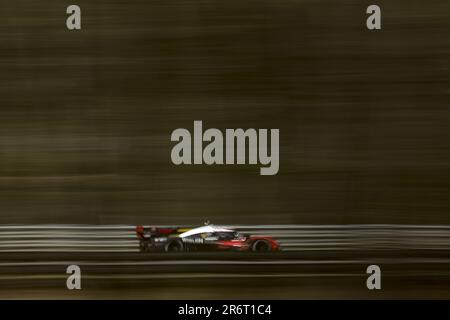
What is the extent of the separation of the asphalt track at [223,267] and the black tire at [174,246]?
39mm

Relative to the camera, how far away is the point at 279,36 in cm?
316

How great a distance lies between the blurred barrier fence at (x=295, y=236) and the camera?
10.2 ft

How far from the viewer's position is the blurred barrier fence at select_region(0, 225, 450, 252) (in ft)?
10.2

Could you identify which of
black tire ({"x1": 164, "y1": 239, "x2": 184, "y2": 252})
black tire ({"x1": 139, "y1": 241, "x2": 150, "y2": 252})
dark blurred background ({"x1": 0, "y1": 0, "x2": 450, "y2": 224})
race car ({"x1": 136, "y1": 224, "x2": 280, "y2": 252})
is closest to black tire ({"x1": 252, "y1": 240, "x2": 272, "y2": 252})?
race car ({"x1": 136, "y1": 224, "x2": 280, "y2": 252})

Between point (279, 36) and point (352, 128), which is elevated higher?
point (279, 36)

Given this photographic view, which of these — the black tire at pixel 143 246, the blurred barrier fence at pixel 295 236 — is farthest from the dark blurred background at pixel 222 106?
the black tire at pixel 143 246

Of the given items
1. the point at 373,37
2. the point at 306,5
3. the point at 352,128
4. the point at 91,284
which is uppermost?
the point at 306,5

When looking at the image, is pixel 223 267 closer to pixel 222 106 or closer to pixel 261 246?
pixel 261 246

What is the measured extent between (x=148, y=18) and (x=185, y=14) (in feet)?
0.77

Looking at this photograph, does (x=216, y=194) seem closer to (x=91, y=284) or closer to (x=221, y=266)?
(x=221, y=266)

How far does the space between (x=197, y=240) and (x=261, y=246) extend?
1.34ft

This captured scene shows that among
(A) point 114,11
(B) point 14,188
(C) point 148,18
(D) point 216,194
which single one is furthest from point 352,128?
(B) point 14,188

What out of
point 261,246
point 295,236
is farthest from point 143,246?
point 295,236

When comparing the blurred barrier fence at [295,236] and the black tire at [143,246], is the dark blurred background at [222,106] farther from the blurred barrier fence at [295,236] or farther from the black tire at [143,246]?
the black tire at [143,246]
